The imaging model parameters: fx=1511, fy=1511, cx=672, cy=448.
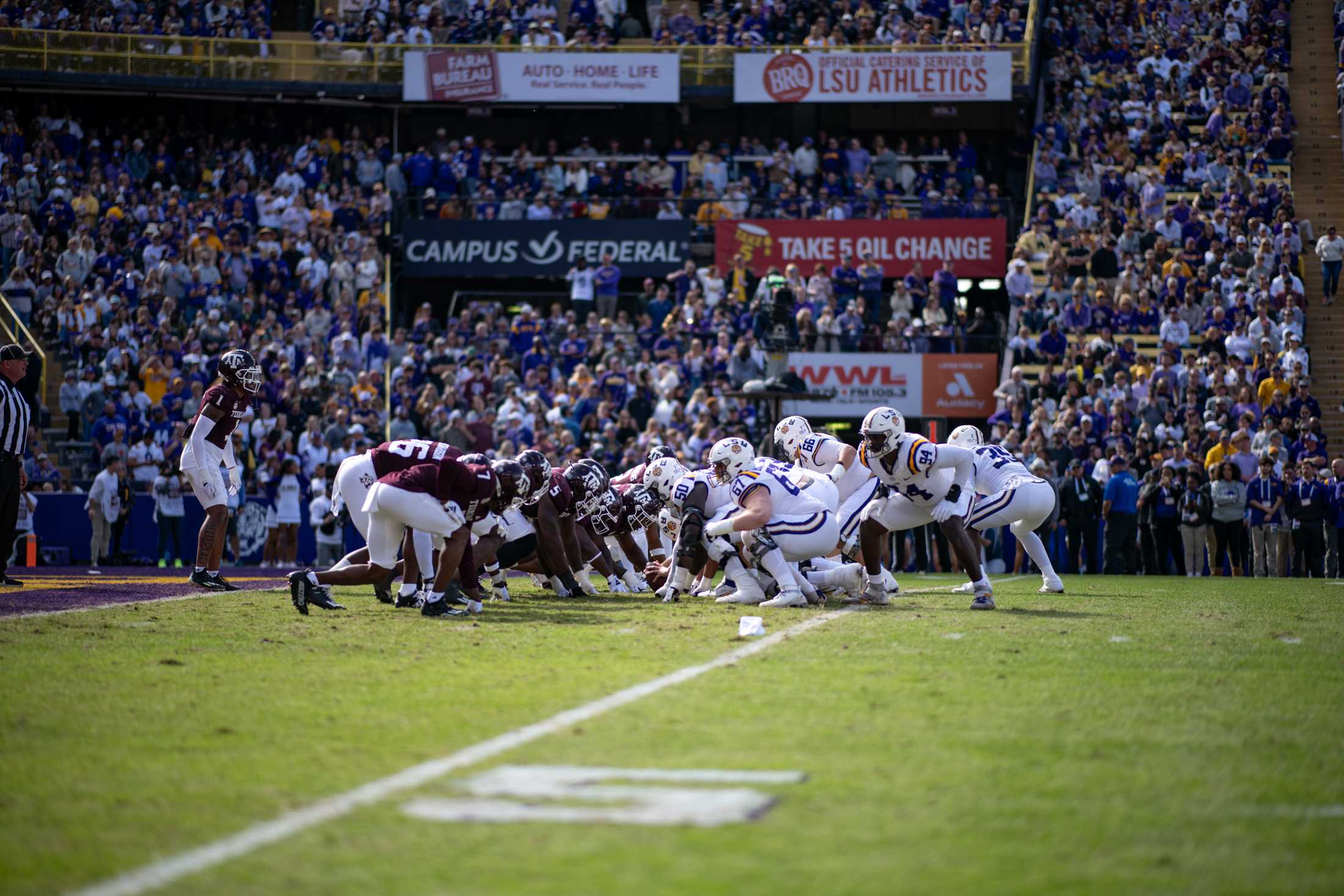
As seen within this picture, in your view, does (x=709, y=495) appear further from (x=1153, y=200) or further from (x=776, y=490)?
(x=1153, y=200)

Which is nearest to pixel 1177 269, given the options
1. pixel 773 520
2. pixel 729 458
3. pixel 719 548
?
pixel 729 458

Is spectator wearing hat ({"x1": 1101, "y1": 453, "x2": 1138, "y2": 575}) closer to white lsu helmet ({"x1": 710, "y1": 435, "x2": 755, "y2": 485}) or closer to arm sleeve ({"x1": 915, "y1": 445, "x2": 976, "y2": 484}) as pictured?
arm sleeve ({"x1": 915, "y1": 445, "x2": 976, "y2": 484})

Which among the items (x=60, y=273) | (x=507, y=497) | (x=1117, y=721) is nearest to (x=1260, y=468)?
(x=507, y=497)

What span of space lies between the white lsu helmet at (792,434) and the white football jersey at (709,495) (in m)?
1.86

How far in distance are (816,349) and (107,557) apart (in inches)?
470

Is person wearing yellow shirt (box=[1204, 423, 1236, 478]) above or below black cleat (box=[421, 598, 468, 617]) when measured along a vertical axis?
above

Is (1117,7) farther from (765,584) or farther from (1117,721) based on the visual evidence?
(1117,721)

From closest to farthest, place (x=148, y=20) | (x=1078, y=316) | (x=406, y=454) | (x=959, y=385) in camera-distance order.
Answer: (x=406, y=454), (x=1078, y=316), (x=959, y=385), (x=148, y=20)

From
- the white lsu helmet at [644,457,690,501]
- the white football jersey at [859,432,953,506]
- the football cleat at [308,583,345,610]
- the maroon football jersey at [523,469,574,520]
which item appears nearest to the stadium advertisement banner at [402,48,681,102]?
the white lsu helmet at [644,457,690,501]

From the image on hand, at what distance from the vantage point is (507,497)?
11008 millimetres

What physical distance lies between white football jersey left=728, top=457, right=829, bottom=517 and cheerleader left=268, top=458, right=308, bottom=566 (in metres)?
10.3

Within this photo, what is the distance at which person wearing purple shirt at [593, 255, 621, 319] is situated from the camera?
2862cm

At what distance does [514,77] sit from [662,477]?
67.8 ft

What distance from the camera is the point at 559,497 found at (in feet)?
41.6
